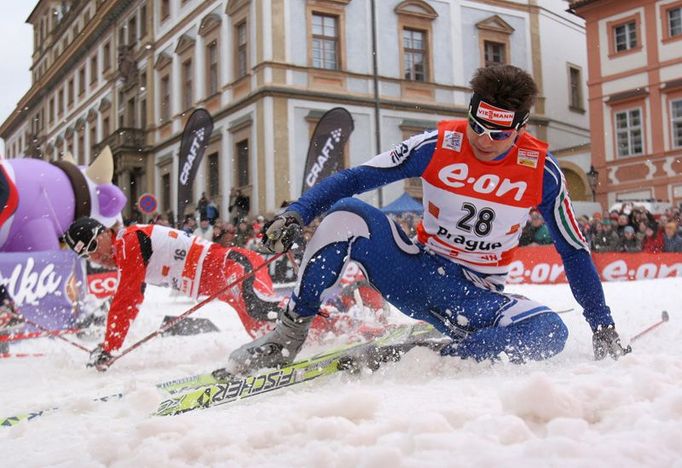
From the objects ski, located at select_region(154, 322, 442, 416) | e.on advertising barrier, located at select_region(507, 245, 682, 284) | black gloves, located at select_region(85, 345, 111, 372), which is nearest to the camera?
ski, located at select_region(154, 322, 442, 416)

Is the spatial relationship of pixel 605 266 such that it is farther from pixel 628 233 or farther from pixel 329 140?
pixel 329 140

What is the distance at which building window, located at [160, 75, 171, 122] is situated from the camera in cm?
2514

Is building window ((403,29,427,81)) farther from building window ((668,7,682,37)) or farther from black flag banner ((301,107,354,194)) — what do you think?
building window ((668,7,682,37))

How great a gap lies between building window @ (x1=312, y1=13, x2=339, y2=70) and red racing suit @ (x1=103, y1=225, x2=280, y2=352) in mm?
15097

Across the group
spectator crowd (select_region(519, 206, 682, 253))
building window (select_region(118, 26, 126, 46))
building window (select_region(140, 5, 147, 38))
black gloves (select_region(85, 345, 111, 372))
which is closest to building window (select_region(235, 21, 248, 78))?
building window (select_region(140, 5, 147, 38))

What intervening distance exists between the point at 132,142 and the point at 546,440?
2760cm

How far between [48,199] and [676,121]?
1898 centimetres

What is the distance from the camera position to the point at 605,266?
9500 mm

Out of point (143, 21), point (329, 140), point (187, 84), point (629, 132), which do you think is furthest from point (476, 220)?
point (143, 21)

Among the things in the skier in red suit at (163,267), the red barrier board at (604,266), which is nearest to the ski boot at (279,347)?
the skier in red suit at (163,267)

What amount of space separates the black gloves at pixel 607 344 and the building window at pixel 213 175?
751 inches

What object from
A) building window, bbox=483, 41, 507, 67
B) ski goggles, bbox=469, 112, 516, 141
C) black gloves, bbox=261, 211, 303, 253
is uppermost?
building window, bbox=483, 41, 507, 67

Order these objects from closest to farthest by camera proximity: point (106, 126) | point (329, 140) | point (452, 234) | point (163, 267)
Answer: point (452, 234), point (163, 267), point (329, 140), point (106, 126)

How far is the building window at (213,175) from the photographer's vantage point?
70.2 ft
